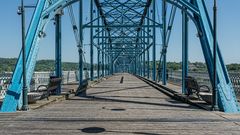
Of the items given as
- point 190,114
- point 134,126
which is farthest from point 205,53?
point 134,126

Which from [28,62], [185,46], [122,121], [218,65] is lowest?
[122,121]

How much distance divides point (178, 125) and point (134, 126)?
1093 mm

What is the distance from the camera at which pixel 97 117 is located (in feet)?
32.2

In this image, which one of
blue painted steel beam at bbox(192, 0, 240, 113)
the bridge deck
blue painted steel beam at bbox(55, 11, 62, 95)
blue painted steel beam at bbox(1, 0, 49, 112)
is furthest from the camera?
blue painted steel beam at bbox(55, 11, 62, 95)

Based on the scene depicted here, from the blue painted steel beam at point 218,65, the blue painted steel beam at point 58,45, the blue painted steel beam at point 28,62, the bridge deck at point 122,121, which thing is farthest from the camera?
the blue painted steel beam at point 58,45

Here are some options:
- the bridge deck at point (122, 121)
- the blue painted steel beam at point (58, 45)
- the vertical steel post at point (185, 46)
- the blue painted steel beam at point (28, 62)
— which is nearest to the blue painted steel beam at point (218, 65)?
the bridge deck at point (122, 121)

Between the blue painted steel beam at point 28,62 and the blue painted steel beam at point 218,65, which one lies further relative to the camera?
the blue painted steel beam at point 218,65

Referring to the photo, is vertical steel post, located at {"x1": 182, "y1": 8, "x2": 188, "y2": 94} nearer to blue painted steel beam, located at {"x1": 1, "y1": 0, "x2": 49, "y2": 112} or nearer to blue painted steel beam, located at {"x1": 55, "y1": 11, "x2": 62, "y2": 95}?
blue painted steel beam, located at {"x1": 55, "y1": 11, "x2": 62, "y2": 95}

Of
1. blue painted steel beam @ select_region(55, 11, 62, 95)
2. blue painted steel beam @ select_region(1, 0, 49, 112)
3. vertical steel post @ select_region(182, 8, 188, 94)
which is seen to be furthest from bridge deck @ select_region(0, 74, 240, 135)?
vertical steel post @ select_region(182, 8, 188, 94)

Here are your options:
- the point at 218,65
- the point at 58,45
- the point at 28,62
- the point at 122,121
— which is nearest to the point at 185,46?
the point at 218,65

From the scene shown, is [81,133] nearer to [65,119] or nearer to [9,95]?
[65,119]

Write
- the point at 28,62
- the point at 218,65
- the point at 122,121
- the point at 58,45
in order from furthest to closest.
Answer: the point at 58,45, the point at 218,65, the point at 28,62, the point at 122,121

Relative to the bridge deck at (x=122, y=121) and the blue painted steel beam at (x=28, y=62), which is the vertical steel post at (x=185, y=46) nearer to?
the bridge deck at (x=122, y=121)

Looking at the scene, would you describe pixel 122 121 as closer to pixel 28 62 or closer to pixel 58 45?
pixel 28 62
